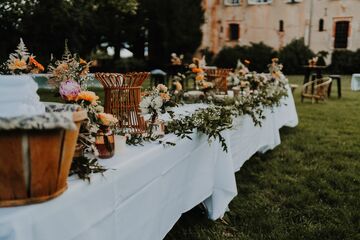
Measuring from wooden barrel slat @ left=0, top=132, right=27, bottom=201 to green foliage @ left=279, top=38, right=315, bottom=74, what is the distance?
2026cm

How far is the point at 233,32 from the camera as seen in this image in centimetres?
2338

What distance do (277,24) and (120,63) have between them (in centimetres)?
951

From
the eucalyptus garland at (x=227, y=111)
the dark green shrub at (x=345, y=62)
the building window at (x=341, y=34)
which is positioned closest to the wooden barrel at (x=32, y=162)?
the eucalyptus garland at (x=227, y=111)

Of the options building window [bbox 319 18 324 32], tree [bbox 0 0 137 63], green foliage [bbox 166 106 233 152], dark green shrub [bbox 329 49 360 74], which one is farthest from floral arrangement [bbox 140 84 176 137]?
building window [bbox 319 18 324 32]

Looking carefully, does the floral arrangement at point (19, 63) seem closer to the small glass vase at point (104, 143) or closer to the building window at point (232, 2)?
the small glass vase at point (104, 143)

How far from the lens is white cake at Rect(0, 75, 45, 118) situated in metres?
1.20

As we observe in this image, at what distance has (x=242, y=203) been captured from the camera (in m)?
3.16

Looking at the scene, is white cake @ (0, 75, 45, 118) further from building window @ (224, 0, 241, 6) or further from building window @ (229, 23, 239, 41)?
building window @ (224, 0, 241, 6)

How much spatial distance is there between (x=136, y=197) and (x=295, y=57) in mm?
19900

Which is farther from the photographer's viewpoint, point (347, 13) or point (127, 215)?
point (347, 13)

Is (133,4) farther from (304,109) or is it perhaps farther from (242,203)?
(242,203)

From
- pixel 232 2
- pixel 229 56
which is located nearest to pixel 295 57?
pixel 229 56

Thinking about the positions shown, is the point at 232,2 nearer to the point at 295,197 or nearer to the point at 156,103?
the point at 295,197

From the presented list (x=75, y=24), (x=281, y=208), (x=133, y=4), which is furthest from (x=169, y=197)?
(x=75, y=24)
